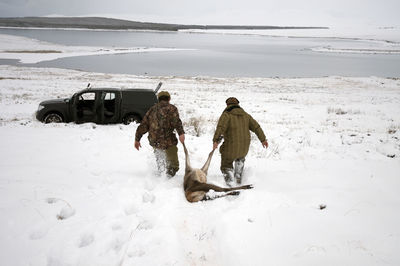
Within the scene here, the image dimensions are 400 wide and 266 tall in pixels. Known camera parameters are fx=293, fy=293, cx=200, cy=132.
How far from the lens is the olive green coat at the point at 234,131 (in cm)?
509

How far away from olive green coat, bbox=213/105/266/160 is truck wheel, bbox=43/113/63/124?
775cm

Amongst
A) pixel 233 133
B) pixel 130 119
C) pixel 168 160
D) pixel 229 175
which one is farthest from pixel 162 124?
pixel 130 119

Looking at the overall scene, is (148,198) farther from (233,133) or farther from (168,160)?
(233,133)

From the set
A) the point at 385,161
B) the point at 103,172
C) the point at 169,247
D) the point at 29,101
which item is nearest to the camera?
the point at 169,247

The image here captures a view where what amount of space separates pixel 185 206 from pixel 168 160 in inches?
50.4

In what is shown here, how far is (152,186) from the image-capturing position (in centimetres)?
521

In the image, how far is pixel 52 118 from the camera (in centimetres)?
1060

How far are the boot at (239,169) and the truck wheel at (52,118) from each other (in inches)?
308

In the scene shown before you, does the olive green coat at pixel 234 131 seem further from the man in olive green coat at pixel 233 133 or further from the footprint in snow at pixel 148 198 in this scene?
the footprint in snow at pixel 148 198

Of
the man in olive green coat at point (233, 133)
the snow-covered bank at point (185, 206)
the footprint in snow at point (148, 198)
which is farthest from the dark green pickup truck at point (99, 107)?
the footprint in snow at point (148, 198)

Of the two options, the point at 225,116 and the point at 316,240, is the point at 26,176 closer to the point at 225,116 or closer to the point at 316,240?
the point at 225,116

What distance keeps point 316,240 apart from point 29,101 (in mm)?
16423

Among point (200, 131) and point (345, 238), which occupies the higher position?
point (345, 238)

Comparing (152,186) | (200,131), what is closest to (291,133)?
(200,131)
